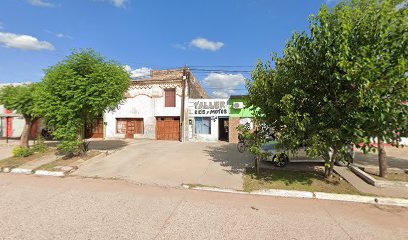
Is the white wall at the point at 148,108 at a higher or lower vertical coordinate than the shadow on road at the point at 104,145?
higher

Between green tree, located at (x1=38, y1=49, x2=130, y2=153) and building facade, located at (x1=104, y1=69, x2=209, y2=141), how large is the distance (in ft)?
27.1

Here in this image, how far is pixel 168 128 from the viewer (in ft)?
62.1

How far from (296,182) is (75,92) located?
1038 cm

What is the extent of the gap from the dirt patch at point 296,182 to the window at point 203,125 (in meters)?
10.3

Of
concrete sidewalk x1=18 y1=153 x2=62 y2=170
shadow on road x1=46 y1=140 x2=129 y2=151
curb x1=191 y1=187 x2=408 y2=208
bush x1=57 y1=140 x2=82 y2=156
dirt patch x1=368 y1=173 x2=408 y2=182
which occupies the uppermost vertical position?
bush x1=57 y1=140 x2=82 y2=156

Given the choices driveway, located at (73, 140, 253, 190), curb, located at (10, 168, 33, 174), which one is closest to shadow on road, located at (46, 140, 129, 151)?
driveway, located at (73, 140, 253, 190)

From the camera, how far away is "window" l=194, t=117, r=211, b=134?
18625 millimetres

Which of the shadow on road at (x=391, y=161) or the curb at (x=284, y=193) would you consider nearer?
the curb at (x=284, y=193)

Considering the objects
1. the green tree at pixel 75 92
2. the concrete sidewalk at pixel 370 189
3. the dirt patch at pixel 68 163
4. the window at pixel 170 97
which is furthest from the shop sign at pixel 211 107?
the concrete sidewalk at pixel 370 189

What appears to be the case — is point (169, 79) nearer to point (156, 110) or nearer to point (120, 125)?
point (156, 110)

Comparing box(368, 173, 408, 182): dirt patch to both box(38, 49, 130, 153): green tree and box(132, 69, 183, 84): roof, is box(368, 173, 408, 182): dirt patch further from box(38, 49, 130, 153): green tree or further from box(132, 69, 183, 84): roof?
box(132, 69, 183, 84): roof

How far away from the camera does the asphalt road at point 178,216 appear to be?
408 centimetres

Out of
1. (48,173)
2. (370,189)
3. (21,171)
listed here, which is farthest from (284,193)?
(21,171)

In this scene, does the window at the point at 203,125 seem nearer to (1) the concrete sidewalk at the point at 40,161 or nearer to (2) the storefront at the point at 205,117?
(2) the storefront at the point at 205,117
